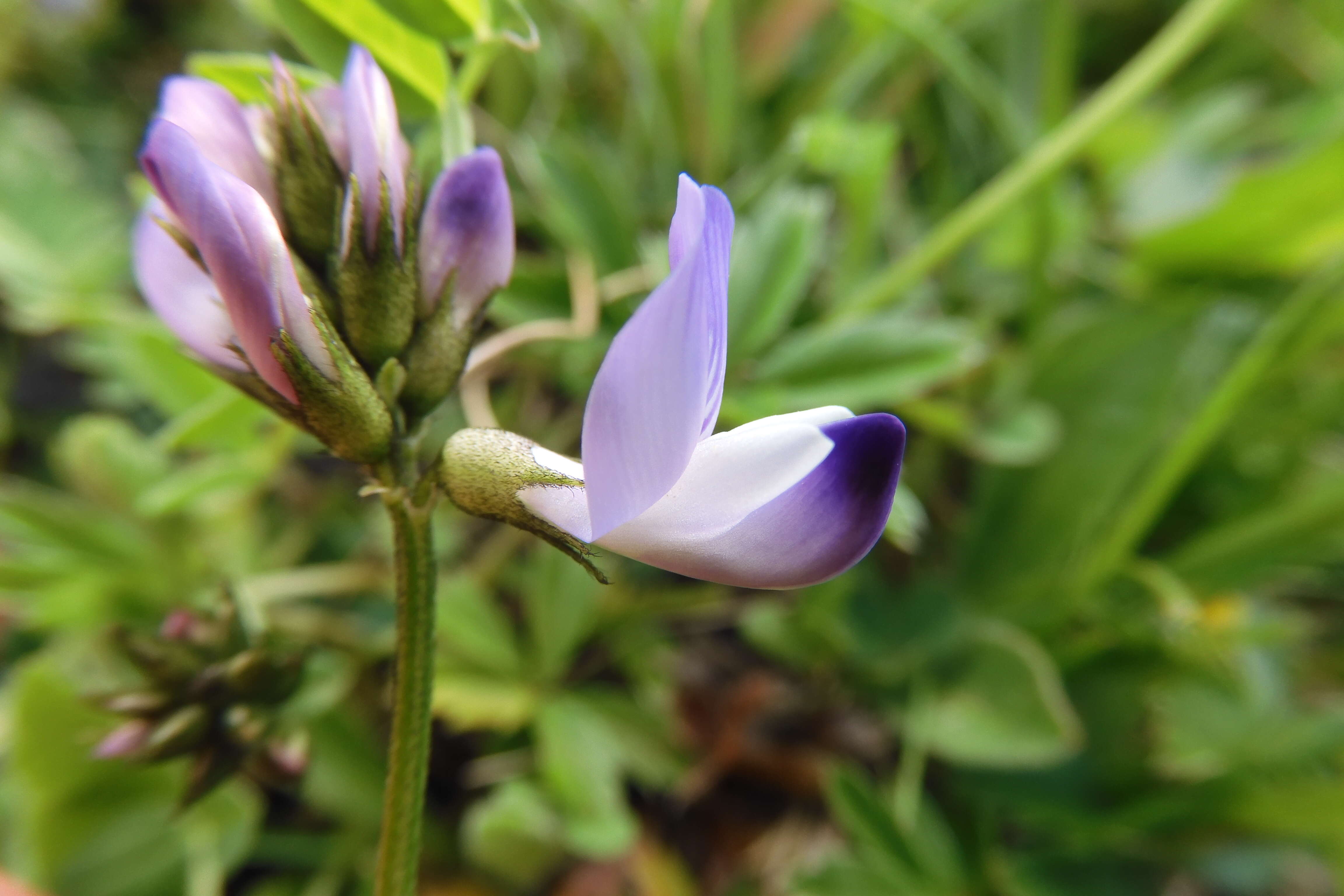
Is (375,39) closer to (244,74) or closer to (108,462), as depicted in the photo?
(244,74)

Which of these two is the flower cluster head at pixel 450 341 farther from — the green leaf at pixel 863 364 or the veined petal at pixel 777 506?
the green leaf at pixel 863 364

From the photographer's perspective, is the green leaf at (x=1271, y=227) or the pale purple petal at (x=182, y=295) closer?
the pale purple petal at (x=182, y=295)

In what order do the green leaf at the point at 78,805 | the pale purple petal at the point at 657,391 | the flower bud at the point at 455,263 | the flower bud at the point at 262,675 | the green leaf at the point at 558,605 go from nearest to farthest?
the pale purple petal at the point at 657,391, the flower bud at the point at 455,263, the flower bud at the point at 262,675, the green leaf at the point at 78,805, the green leaf at the point at 558,605

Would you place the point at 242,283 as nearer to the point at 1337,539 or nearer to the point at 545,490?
the point at 545,490

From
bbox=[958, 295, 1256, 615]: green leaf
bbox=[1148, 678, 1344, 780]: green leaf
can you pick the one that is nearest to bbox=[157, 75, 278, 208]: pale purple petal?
bbox=[958, 295, 1256, 615]: green leaf

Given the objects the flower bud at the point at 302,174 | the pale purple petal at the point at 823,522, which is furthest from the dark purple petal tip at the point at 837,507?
the flower bud at the point at 302,174

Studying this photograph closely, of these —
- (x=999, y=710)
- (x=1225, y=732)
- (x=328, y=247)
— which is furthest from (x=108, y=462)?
(x=1225, y=732)

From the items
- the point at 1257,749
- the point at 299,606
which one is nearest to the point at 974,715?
the point at 1257,749

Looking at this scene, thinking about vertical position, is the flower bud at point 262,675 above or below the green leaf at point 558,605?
above

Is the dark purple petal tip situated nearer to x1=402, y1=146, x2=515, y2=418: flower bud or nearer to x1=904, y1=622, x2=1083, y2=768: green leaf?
x1=402, y1=146, x2=515, y2=418: flower bud
